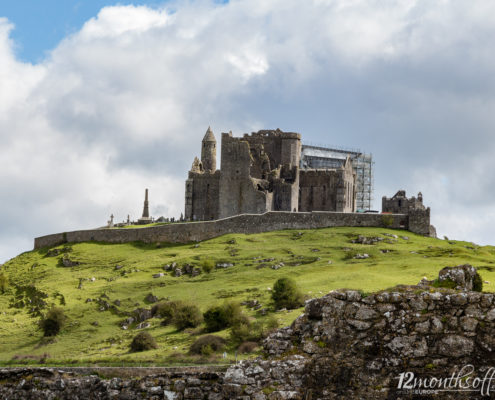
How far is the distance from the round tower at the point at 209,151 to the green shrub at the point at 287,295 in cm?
6007

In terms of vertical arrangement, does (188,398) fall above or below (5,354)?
above

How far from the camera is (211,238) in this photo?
77.5m

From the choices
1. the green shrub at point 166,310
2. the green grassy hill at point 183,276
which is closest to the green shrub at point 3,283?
the green grassy hill at point 183,276

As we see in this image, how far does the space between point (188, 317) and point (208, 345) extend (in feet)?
33.3

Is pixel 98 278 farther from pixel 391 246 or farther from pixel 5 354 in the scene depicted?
pixel 391 246

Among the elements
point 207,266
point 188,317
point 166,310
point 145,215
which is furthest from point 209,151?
point 188,317

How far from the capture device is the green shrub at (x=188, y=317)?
46.5m

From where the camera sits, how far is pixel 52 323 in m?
54.0

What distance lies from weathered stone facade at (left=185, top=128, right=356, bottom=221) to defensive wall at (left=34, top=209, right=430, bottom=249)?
1125 centimetres

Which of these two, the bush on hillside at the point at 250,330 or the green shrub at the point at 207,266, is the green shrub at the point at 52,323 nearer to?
the green shrub at the point at 207,266

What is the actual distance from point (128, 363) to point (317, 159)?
12176 centimetres

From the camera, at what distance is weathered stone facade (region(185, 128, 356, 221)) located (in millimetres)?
91312

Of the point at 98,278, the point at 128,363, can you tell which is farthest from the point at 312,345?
the point at 98,278

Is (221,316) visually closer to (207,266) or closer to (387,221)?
(207,266)
